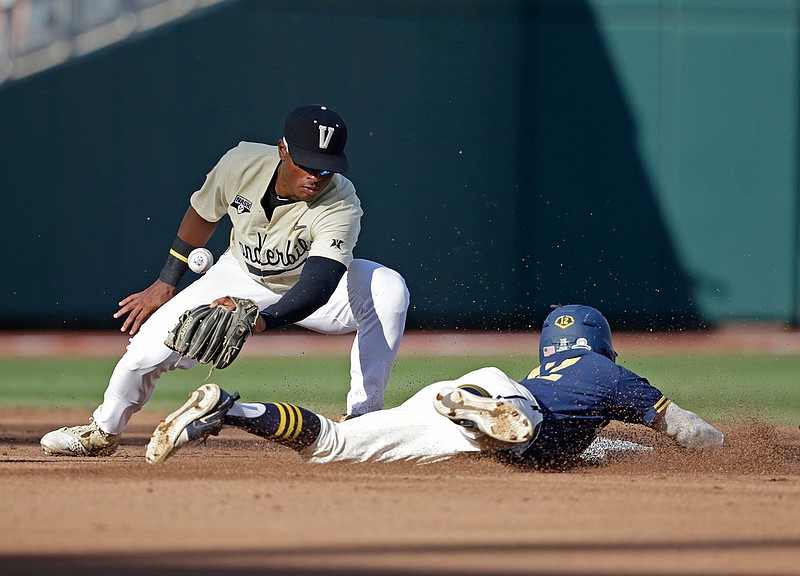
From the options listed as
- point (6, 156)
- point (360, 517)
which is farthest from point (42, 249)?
point (360, 517)

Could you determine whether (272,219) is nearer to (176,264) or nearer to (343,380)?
(176,264)

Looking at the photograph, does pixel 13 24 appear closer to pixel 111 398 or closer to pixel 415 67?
pixel 415 67

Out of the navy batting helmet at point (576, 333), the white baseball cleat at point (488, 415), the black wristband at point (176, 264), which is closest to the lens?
the white baseball cleat at point (488, 415)

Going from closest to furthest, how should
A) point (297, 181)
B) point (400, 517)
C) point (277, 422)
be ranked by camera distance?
1. point (400, 517)
2. point (277, 422)
3. point (297, 181)

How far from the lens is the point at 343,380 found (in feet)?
28.5

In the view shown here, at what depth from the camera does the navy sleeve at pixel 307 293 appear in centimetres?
428

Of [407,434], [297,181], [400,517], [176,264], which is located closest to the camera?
[400,517]

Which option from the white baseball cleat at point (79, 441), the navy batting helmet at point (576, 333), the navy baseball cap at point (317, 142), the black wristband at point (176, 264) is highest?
the navy baseball cap at point (317, 142)

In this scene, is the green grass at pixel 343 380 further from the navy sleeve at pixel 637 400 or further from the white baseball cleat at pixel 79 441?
the navy sleeve at pixel 637 400

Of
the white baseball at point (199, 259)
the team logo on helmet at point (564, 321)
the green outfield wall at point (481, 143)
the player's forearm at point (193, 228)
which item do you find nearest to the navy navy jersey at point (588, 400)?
the team logo on helmet at point (564, 321)

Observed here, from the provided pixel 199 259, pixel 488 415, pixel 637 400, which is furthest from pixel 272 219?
pixel 637 400

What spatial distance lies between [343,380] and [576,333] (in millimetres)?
4345

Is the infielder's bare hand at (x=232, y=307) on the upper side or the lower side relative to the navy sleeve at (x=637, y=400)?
upper

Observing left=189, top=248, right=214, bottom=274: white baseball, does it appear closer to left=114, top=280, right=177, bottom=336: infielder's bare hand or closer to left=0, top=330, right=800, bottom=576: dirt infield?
left=114, top=280, right=177, bottom=336: infielder's bare hand
